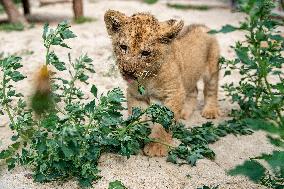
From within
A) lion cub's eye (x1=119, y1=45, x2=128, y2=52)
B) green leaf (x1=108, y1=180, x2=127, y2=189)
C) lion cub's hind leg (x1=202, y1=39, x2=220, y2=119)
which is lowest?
lion cub's hind leg (x1=202, y1=39, x2=220, y2=119)

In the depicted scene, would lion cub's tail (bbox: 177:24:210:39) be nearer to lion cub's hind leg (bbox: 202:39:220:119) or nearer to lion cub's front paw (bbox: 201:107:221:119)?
lion cub's hind leg (bbox: 202:39:220:119)

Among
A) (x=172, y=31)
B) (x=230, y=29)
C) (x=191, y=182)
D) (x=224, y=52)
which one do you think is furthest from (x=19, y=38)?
(x=230, y=29)

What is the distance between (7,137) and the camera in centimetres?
391

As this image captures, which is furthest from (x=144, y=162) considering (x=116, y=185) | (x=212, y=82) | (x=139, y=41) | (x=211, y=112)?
(x=212, y=82)

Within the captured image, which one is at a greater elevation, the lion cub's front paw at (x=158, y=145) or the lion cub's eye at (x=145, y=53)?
the lion cub's eye at (x=145, y=53)

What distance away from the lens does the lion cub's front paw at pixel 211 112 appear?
5.00 m

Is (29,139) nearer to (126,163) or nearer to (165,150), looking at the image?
(126,163)

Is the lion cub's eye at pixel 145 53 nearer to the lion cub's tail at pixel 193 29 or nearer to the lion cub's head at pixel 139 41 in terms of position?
the lion cub's head at pixel 139 41

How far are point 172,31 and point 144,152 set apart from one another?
0.95 metres

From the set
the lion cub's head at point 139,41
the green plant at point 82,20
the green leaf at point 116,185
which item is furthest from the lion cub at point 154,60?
the green plant at point 82,20

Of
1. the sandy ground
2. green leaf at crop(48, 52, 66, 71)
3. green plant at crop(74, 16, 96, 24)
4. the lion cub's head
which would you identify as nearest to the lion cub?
the lion cub's head

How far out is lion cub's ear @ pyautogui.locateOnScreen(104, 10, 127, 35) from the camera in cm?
355

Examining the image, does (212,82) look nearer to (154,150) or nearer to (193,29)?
(193,29)

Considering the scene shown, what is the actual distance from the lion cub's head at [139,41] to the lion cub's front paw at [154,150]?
0.54m
